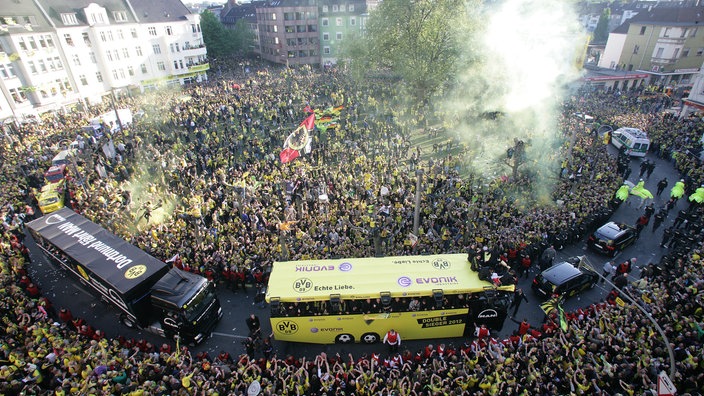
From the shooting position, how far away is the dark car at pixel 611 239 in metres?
18.2

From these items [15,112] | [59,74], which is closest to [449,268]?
[15,112]

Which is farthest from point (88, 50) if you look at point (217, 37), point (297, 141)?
point (297, 141)

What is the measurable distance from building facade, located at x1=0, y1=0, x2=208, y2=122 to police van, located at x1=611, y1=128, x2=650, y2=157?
58278 mm

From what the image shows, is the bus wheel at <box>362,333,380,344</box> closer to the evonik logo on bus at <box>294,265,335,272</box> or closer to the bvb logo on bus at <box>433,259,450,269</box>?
the evonik logo on bus at <box>294,265,335,272</box>

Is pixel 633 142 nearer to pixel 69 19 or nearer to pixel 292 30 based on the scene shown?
pixel 292 30

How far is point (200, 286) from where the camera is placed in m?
13.7

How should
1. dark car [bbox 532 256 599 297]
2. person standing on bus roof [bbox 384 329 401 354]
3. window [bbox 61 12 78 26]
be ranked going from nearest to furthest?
person standing on bus roof [bbox 384 329 401 354]
dark car [bbox 532 256 599 297]
window [bbox 61 12 78 26]

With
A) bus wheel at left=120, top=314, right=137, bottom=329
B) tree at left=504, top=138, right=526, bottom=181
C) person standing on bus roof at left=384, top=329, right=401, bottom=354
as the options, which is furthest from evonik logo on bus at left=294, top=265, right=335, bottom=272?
tree at left=504, top=138, right=526, bottom=181

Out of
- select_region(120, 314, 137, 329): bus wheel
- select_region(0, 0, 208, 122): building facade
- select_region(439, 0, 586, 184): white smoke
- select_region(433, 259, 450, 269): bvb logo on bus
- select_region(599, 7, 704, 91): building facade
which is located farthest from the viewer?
select_region(599, 7, 704, 91): building facade

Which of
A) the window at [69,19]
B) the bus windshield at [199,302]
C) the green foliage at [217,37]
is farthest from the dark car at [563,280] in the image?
the green foliage at [217,37]

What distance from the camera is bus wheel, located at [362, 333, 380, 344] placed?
1386cm

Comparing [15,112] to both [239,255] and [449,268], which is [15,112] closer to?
[239,255]

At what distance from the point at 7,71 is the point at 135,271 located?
41.0 m

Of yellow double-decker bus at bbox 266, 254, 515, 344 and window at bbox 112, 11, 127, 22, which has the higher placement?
window at bbox 112, 11, 127, 22
